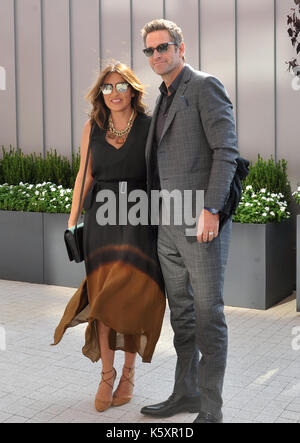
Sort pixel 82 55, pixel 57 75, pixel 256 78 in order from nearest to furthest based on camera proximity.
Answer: pixel 256 78, pixel 82 55, pixel 57 75

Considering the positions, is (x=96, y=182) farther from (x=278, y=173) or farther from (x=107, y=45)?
(x=107, y=45)

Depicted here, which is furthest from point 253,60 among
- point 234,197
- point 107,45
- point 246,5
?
point 234,197

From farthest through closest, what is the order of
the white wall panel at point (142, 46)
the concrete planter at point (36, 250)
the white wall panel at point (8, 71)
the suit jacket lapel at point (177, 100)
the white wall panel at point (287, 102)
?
the white wall panel at point (8, 71)
the white wall panel at point (142, 46)
the concrete planter at point (36, 250)
the white wall panel at point (287, 102)
the suit jacket lapel at point (177, 100)

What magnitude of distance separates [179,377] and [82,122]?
18.2ft

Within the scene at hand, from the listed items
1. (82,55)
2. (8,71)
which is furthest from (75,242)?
(8,71)

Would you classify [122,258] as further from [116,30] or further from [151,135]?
[116,30]

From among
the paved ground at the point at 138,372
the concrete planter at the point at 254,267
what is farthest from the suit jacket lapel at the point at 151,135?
the concrete planter at the point at 254,267

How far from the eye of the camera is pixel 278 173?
731cm

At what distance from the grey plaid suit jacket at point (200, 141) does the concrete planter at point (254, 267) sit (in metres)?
3.08

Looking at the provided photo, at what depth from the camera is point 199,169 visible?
142 inches

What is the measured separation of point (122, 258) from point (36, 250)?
404cm

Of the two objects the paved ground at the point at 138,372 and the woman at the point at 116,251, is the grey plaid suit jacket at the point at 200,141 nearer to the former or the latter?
the woman at the point at 116,251

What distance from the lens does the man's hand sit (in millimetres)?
3516

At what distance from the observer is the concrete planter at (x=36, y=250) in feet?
25.3
